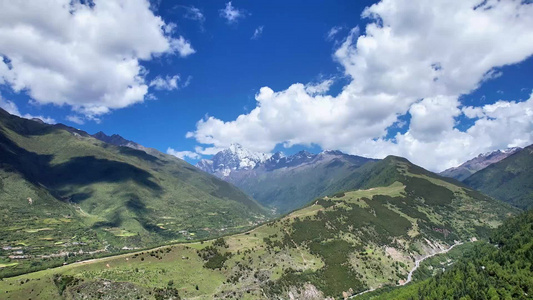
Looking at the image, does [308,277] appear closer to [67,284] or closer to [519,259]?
[519,259]

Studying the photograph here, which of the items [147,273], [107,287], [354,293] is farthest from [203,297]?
[354,293]

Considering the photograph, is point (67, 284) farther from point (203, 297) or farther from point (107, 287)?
point (203, 297)

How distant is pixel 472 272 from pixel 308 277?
81.2 meters

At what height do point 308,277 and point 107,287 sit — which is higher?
point 107,287

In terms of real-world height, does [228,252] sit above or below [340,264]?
above

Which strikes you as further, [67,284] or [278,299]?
[278,299]

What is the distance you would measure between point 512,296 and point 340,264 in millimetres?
93885

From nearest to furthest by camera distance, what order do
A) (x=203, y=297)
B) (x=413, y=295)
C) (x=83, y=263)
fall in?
1. (x=413, y=295)
2. (x=203, y=297)
3. (x=83, y=263)

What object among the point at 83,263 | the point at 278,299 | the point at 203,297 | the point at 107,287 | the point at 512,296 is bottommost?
the point at 512,296

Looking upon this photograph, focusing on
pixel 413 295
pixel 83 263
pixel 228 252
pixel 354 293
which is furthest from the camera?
pixel 228 252

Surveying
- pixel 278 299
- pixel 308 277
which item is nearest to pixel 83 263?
pixel 278 299

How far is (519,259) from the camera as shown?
140875 millimetres

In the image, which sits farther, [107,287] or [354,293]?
[354,293]

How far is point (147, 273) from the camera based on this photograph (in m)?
152
